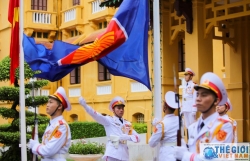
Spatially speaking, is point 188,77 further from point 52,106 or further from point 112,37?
point 52,106

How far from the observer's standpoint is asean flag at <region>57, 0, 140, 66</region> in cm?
966

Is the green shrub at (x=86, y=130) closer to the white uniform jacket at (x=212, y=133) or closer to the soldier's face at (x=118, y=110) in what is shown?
the soldier's face at (x=118, y=110)

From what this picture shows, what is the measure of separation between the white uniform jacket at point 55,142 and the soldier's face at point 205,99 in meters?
2.84

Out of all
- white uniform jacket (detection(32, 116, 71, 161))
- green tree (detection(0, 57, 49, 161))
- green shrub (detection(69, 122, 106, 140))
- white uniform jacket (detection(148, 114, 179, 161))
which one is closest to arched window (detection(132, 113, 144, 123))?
green shrub (detection(69, 122, 106, 140))

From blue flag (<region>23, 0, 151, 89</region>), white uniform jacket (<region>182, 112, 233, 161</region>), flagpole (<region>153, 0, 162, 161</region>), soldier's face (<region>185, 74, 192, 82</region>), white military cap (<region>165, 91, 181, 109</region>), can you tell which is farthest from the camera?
soldier's face (<region>185, 74, 192, 82</region>)

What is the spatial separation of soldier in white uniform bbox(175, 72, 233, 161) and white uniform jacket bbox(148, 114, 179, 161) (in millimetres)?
2907

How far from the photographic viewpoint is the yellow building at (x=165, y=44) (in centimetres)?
1360

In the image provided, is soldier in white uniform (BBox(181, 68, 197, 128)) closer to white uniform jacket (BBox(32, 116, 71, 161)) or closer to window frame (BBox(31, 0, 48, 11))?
white uniform jacket (BBox(32, 116, 71, 161))

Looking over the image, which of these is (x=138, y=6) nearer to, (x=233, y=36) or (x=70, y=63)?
(x=70, y=63)

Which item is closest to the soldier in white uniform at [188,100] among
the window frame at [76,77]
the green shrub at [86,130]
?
the green shrub at [86,130]

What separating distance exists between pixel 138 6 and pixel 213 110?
4.55 meters

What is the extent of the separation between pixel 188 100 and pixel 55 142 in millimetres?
5572

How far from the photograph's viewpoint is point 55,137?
7867 mm

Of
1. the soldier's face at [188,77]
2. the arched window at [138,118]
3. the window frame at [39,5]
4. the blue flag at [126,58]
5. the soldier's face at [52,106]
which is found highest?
the window frame at [39,5]
